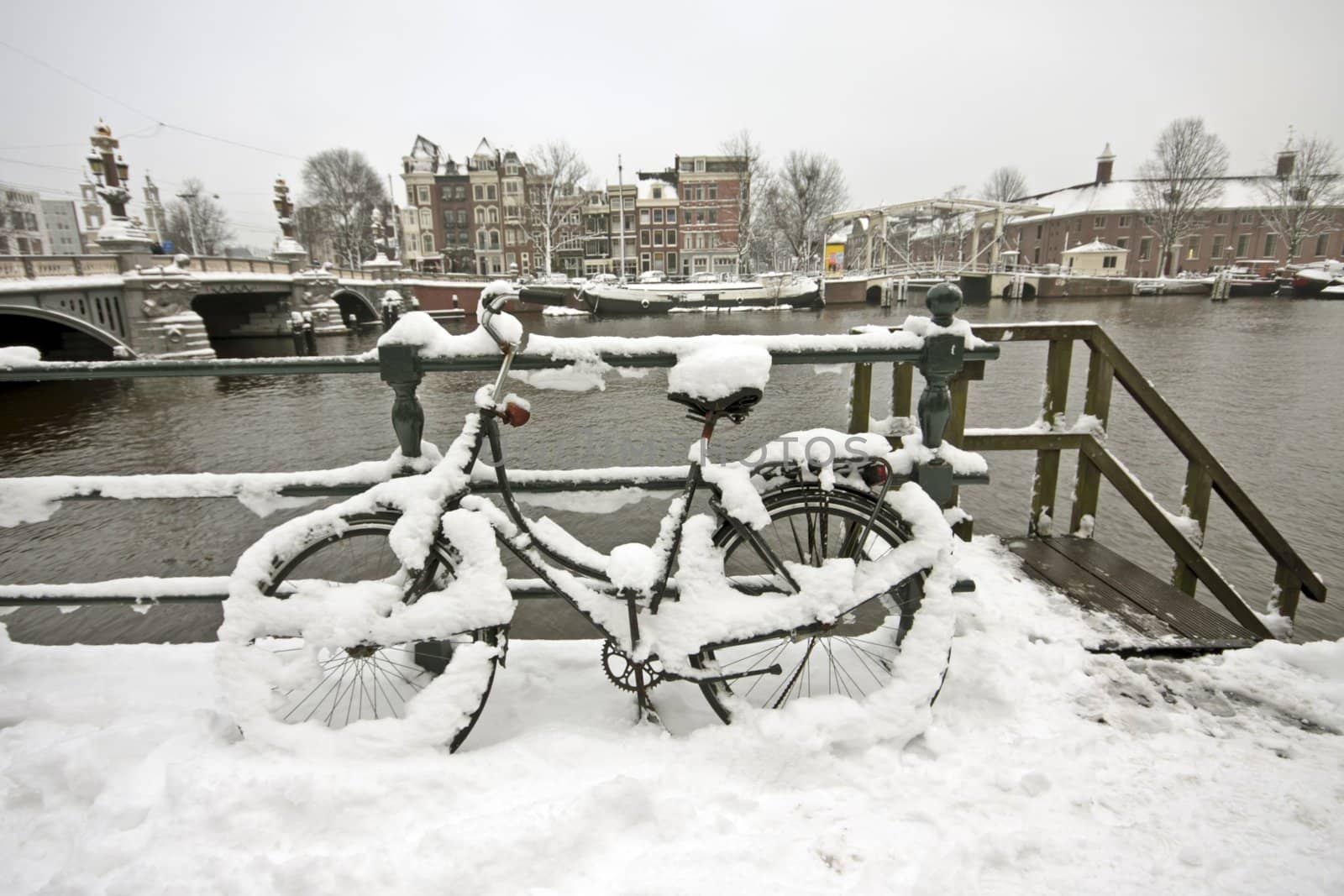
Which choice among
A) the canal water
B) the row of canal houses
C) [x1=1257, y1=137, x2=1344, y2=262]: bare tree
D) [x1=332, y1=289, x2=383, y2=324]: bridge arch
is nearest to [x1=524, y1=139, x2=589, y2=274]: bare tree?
the row of canal houses


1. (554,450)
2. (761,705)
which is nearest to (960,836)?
(761,705)

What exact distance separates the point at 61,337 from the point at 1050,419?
103 feet

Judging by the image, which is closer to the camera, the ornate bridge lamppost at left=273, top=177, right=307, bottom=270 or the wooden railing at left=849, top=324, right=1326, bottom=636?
the wooden railing at left=849, top=324, right=1326, bottom=636

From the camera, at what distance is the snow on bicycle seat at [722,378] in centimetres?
197

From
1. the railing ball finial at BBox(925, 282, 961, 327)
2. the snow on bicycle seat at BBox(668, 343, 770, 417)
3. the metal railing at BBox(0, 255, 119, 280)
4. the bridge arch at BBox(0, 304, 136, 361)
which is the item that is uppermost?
the metal railing at BBox(0, 255, 119, 280)

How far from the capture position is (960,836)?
163 centimetres

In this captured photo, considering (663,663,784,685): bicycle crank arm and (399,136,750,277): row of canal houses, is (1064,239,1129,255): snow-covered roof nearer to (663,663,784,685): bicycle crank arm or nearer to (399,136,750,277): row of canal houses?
(399,136,750,277): row of canal houses

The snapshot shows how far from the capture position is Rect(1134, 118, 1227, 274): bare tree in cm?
5216

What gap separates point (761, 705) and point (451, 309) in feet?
125

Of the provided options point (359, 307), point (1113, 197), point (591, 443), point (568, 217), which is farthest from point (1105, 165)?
point (591, 443)

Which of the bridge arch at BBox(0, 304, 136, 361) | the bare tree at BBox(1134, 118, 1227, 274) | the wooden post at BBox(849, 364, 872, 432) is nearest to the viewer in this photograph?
the wooden post at BBox(849, 364, 872, 432)

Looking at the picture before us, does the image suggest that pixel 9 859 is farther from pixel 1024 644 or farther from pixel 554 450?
pixel 554 450

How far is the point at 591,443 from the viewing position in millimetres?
8414

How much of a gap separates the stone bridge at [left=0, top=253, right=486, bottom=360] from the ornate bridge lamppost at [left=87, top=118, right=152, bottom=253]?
431 mm
